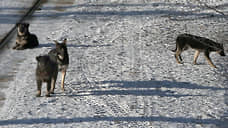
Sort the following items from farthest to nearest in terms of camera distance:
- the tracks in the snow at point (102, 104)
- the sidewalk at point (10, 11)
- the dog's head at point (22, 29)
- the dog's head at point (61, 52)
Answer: the sidewalk at point (10, 11) < the dog's head at point (22, 29) < the dog's head at point (61, 52) < the tracks in the snow at point (102, 104)

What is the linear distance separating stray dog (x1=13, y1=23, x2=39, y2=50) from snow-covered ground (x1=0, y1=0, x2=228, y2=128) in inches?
13.1

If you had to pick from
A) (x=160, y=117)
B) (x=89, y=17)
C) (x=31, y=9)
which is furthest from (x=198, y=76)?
(x=31, y=9)

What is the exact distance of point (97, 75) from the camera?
14.6 metres

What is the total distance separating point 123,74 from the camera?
14.7 metres

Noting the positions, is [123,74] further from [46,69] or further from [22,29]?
[22,29]

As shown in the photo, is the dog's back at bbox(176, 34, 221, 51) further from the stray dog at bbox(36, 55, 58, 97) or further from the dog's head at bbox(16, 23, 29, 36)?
the dog's head at bbox(16, 23, 29, 36)

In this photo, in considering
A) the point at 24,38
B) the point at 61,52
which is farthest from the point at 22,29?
the point at 61,52

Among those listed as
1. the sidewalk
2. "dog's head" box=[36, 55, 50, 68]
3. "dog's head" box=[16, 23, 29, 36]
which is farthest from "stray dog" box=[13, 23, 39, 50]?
"dog's head" box=[36, 55, 50, 68]

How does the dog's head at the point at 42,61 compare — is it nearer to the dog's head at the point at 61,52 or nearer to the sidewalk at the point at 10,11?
the dog's head at the point at 61,52

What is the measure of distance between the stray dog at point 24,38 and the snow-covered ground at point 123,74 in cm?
33

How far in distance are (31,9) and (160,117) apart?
12.9 m

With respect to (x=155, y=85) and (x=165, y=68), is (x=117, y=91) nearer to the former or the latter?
(x=155, y=85)

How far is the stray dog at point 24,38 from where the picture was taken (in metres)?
16.6

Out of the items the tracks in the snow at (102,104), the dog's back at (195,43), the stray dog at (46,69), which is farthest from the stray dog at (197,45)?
the stray dog at (46,69)
